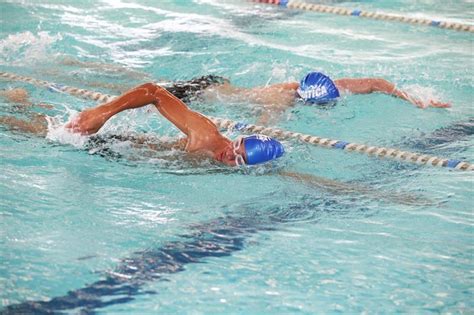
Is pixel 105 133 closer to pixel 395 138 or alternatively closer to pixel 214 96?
pixel 214 96

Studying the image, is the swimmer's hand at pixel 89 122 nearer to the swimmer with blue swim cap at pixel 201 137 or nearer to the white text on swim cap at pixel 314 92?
the swimmer with blue swim cap at pixel 201 137

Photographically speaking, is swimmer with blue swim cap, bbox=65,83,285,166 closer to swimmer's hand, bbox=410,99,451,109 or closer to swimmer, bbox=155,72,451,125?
swimmer, bbox=155,72,451,125

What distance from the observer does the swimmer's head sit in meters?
5.06

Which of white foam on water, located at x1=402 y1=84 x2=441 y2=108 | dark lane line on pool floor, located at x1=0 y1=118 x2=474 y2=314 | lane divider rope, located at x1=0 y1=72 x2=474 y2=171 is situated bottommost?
dark lane line on pool floor, located at x1=0 y1=118 x2=474 y2=314

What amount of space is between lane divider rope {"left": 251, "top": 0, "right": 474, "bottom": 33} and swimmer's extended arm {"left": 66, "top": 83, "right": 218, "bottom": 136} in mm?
4733

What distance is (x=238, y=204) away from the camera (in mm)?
4641

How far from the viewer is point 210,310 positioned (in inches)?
136

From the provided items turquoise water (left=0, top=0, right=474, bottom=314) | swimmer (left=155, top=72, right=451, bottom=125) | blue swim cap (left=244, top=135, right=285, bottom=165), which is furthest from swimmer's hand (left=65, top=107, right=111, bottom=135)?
swimmer (left=155, top=72, right=451, bottom=125)

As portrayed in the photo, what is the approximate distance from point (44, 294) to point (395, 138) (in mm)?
3268

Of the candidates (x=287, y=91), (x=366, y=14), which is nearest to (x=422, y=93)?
(x=287, y=91)

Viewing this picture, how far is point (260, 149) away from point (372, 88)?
1.83 m

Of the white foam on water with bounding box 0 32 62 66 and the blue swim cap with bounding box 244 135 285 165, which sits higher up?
the white foam on water with bounding box 0 32 62 66

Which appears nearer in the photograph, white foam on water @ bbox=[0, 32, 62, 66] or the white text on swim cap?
the white text on swim cap

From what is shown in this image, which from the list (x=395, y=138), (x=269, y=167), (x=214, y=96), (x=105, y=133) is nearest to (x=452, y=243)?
(x=269, y=167)
